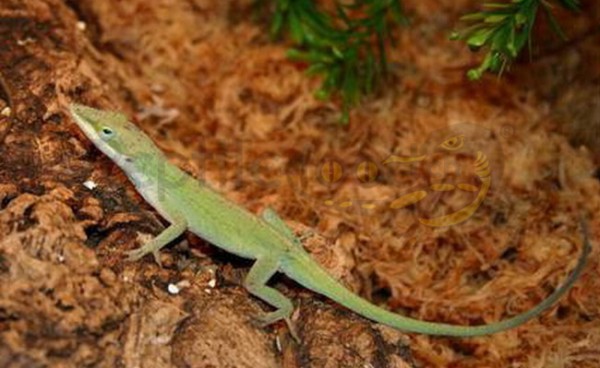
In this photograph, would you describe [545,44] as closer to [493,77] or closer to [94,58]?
[493,77]

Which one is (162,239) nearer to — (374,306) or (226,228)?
(226,228)

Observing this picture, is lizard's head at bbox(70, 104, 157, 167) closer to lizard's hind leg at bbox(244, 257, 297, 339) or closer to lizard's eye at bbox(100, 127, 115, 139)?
lizard's eye at bbox(100, 127, 115, 139)

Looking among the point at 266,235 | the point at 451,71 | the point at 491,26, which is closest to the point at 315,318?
the point at 266,235

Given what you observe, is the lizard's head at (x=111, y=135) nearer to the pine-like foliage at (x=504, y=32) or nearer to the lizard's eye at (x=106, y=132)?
the lizard's eye at (x=106, y=132)

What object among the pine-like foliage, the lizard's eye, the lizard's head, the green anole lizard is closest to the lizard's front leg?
the green anole lizard

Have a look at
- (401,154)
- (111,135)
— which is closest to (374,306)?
(111,135)

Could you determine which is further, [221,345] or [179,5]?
[179,5]
